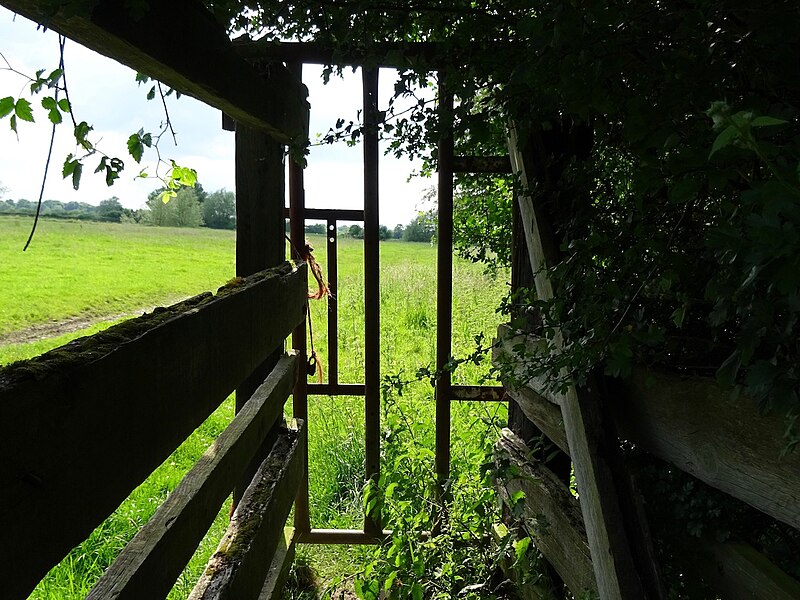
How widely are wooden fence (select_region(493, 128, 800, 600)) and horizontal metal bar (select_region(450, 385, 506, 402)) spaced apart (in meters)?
0.92

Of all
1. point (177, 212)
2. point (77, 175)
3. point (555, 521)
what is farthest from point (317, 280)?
point (77, 175)

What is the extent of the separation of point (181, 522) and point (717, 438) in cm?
113

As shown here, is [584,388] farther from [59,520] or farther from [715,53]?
[59,520]

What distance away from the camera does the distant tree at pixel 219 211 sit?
9.65 ft

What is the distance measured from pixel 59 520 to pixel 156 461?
0.31m

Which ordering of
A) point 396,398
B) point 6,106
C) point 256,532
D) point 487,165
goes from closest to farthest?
1. point 6,106
2. point 256,532
3. point 487,165
4. point 396,398

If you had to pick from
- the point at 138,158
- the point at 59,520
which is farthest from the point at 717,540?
the point at 138,158

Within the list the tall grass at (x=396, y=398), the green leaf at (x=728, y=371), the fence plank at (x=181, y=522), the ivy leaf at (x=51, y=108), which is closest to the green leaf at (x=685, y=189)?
the green leaf at (x=728, y=371)

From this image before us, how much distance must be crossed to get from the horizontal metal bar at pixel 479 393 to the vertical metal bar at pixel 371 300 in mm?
436

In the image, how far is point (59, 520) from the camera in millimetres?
740

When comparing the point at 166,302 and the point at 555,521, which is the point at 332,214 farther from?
the point at 555,521

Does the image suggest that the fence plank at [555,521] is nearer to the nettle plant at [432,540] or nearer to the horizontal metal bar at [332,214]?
the nettle plant at [432,540]

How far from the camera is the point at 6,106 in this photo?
3.89ft

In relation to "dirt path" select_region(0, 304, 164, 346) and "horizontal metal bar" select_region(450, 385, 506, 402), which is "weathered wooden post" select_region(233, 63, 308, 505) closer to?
"dirt path" select_region(0, 304, 164, 346)
